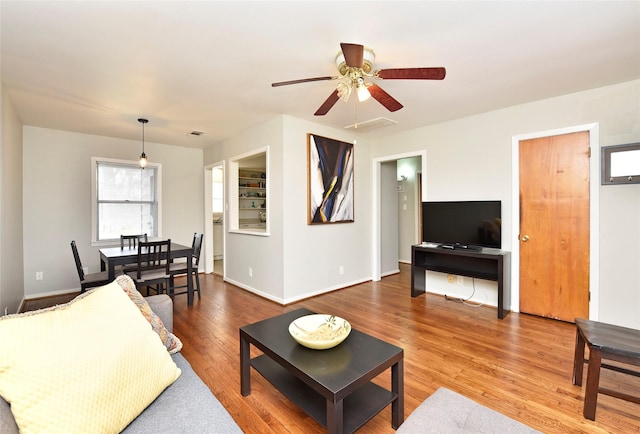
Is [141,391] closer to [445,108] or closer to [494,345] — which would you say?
[494,345]

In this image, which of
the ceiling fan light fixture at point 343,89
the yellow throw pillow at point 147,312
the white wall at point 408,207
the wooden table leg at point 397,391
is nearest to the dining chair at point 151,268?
the yellow throw pillow at point 147,312

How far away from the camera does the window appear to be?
4863mm

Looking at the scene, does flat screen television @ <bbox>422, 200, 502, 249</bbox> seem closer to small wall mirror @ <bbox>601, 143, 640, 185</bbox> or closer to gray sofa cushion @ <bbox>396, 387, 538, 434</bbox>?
small wall mirror @ <bbox>601, 143, 640, 185</bbox>

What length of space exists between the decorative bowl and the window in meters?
4.55

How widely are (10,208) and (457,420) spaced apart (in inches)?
181

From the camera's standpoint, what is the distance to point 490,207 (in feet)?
11.9

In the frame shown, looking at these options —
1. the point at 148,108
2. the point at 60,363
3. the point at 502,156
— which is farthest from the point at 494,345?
the point at 148,108

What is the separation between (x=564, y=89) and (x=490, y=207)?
1.40 meters

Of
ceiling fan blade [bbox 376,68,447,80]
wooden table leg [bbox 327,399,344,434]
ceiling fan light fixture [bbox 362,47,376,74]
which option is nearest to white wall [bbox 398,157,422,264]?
ceiling fan light fixture [bbox 362,47,376,74]

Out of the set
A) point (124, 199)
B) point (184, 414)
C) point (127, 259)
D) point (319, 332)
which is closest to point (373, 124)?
point (319, 332)

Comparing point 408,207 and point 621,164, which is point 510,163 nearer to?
point 621,164

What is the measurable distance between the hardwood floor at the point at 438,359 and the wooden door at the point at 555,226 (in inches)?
10.9

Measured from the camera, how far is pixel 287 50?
228cm

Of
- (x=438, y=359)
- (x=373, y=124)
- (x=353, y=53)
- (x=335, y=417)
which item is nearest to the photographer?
(x=335, y=417)
